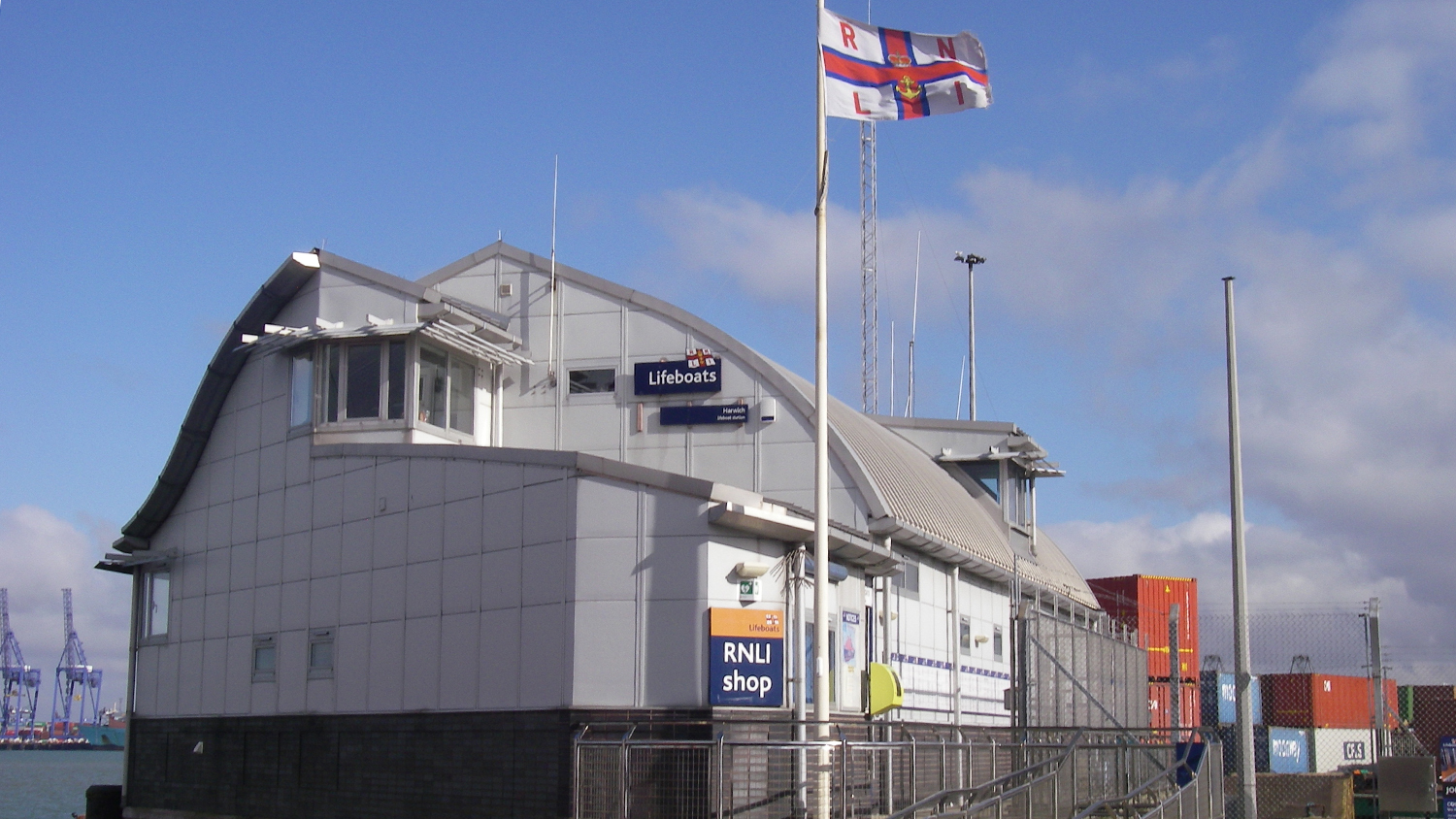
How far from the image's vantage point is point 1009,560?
34.6 meters

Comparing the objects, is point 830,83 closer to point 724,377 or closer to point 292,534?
point 724,377

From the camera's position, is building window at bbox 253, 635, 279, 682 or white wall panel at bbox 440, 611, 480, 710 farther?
building window at bbox 253, 635, 279, 682

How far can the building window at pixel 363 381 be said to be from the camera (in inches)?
1074

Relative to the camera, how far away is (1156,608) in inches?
2003

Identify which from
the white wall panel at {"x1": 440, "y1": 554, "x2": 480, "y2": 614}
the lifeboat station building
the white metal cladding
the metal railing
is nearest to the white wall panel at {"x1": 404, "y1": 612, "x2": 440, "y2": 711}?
the lifeboat station building

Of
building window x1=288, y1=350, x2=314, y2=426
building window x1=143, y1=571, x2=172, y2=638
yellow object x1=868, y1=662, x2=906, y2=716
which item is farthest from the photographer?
building window x1=143, y1=571, x2=172, y2=638

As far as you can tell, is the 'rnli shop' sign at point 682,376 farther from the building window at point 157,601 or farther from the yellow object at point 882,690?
the building window at point 157,601

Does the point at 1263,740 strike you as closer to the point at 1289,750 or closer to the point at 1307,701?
the point at 1289,750

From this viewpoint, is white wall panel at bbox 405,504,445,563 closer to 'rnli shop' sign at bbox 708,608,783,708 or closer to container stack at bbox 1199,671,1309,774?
'rnli shop' sign at bbox 708,608,783,708

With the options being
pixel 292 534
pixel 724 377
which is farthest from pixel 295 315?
pixel 724 377

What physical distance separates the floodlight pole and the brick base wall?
314 inches

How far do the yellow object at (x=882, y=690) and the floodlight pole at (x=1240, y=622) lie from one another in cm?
507

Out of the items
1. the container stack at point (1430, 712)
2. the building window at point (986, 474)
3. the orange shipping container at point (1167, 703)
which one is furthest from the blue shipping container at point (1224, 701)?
the building window at point (986, 474)

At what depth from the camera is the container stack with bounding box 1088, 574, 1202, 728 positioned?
154 feet
